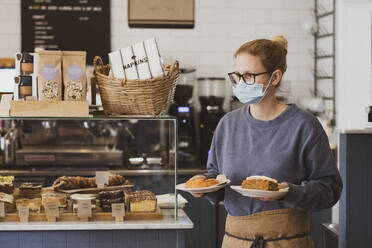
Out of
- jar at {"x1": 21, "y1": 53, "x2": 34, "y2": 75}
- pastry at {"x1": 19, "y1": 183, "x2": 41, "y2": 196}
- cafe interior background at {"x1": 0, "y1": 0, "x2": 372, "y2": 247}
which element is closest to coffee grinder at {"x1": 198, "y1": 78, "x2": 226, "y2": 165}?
cafe interior background at {"x1": 0, "y1": 0, "x2": 372, "y2": 247}

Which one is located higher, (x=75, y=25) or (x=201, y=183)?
(x=75, y=25)

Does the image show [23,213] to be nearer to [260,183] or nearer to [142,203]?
[142,203]

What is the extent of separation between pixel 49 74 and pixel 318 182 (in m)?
1.28

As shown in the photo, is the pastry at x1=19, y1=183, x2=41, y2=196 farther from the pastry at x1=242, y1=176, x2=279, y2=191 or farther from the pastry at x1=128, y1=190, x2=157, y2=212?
the pastry at x1=242, y1=176, x2=279, y2=191

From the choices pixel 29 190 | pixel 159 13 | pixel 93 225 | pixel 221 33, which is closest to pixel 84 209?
pixel 93 225

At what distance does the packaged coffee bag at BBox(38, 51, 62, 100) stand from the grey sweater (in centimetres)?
88

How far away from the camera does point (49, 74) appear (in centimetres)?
248

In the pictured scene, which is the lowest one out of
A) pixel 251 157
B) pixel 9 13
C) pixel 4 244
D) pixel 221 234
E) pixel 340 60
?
pixel 221 234

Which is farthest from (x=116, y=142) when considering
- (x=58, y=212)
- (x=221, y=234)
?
(x=58, y=212)

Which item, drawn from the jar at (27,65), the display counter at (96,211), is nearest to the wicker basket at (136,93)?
the display counter at (96,211)

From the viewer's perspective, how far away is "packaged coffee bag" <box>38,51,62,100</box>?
2479mm

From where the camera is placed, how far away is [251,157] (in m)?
2.03

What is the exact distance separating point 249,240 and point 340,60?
10.8ft

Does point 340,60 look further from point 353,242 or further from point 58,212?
point 58,212
